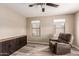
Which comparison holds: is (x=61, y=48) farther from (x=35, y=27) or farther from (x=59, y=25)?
(x=35, y=27)

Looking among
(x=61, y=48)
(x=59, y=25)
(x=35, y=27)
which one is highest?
(x=59, y=25)

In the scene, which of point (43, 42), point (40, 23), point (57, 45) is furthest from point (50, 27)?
point (57, 45)

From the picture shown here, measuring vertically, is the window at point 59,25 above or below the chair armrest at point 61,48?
above

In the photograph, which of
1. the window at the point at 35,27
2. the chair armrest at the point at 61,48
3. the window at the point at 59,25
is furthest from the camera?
the window at the point at 35,27

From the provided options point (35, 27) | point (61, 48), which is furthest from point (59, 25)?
point (61, 48)

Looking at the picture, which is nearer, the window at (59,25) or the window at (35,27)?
the window at (59,25)

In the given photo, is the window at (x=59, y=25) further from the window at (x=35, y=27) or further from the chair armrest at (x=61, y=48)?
the chair armrest at (x=61, y=48)

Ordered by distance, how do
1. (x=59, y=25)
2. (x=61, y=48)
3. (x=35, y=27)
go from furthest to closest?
1. (x=35, y=27)
2. (x=59, y=25)
3. (x=61, y=48)

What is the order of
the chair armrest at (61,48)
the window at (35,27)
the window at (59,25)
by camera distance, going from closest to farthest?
1. the chair armrest at (61,48)
2. the window at (59,25)
3. the window at (35,27)

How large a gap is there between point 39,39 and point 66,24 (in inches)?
87.2

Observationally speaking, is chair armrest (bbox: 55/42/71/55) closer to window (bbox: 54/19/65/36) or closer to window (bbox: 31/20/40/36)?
window (bbox: 54/19/65/36)

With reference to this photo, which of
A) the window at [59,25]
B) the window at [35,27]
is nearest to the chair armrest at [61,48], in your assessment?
the window at [59,25]

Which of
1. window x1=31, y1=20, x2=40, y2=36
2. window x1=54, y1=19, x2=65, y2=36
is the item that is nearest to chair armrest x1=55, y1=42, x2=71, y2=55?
window x1=54, y1=19, x2=65, y2=36

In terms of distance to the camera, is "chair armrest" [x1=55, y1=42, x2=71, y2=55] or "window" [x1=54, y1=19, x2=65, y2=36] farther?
"window" [x1=54, y1=19, x2=65, y2=36]
